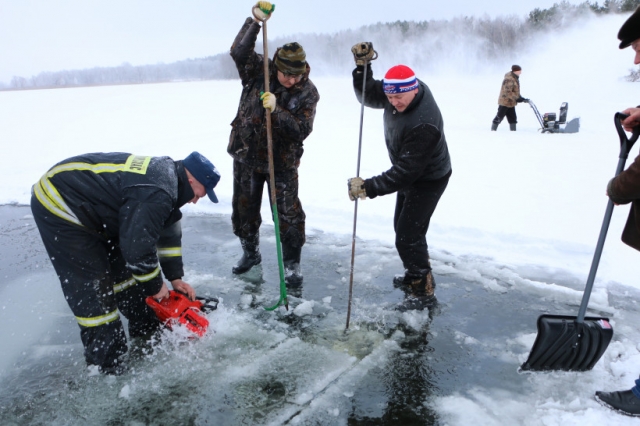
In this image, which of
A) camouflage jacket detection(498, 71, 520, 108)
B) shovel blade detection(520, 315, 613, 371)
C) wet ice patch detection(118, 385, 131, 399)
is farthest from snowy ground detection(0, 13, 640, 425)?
camouflage jacket detection(498, 71, 520, 108)

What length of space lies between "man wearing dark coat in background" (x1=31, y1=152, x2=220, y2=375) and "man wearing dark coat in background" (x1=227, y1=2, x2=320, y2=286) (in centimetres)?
110

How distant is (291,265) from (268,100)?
1554 mm

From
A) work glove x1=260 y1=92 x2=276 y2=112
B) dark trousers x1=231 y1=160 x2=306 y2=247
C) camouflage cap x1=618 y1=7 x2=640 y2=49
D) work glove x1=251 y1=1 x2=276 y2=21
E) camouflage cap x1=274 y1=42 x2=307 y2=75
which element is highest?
work glove x1=251 y1=1 x2=276 y2=21

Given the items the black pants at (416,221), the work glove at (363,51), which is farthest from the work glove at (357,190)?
the work glove at (363,51)

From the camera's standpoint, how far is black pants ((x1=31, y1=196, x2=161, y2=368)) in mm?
2889

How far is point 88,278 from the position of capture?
2.97 m

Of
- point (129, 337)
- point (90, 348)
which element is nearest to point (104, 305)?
point (90, 348)

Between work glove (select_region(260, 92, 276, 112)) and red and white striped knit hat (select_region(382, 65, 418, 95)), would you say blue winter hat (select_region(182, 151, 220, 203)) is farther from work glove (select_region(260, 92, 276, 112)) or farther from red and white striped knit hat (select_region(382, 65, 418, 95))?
red and white striped knit hat (select_region(382, 65, 418, 95))

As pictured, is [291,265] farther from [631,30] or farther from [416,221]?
[631,30]

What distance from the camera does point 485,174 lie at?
7840 millimetres

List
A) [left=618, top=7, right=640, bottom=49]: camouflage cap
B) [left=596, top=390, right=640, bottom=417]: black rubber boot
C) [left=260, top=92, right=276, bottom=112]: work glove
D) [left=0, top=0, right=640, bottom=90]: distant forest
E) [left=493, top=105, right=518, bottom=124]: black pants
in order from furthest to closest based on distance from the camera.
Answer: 1. [left=0, top=0, right=640, bottom=90]: distant forest
2. [left=493, top=105, right=518, bottom=124]: black pants
3. [left=260, top=92, right=276, bottom=112]: work glove
4. [left=596, top=390, right=640, bottom=417]: black rubber boot
5. [left=618, top=7, right=640, bottom=49]: camouflage cap

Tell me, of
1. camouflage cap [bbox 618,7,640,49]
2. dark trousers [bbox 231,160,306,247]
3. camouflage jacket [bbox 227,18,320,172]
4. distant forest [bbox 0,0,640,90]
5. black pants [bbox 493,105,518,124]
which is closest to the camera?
camouflage cap [bbox 618,7,640,49]

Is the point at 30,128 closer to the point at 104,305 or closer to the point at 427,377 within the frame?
the point at 104,305

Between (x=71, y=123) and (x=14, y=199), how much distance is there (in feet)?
29.3
